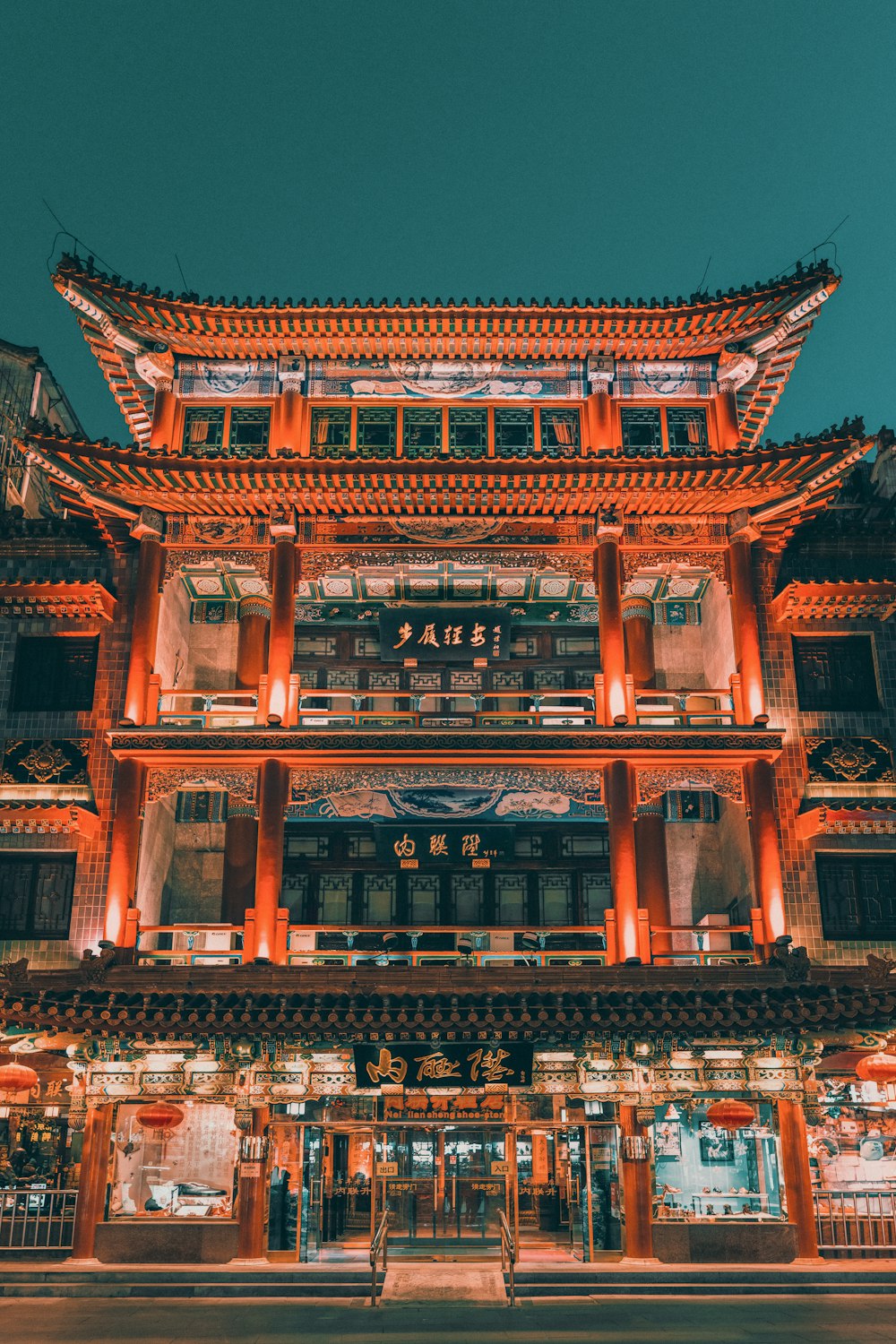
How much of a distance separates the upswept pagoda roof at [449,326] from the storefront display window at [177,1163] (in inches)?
576

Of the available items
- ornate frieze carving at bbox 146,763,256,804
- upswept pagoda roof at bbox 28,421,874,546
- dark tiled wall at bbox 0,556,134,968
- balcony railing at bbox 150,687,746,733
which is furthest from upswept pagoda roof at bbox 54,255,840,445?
ornate frieze carving at bbox 146,763,256,804

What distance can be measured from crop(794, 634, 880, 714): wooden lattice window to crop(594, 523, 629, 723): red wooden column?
3.52 meters

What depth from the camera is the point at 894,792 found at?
21.0 metres

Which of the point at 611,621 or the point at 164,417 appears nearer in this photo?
the point at 611,621

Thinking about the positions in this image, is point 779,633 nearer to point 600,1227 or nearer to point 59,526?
point 600,1227

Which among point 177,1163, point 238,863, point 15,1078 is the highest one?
point 238,863

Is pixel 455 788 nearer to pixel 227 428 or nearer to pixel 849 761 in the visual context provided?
pixel 849 761

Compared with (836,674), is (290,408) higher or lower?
higher

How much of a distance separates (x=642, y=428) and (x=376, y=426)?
5.49 metres

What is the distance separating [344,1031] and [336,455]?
1072 cm

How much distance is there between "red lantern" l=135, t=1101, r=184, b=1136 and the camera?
1812cm

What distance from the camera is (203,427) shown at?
23828mm

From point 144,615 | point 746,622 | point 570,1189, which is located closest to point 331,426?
point 144,615

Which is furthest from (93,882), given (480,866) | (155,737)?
(480,866)
